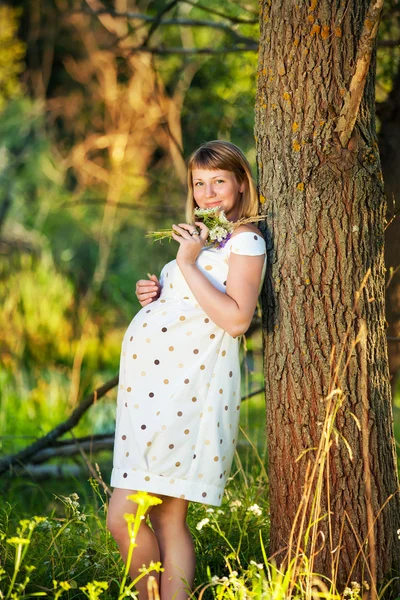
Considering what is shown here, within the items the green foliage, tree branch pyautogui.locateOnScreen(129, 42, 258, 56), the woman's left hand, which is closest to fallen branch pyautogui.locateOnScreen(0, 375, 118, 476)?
the woman's left hand

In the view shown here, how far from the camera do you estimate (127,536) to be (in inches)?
91.8

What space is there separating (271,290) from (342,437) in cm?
53

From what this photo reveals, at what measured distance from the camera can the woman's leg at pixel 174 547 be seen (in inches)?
93.6

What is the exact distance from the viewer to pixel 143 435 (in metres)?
2.35

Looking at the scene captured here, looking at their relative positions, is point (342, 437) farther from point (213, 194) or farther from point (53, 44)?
point (53, 44)

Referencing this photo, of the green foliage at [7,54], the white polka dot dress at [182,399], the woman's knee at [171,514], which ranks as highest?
the green foliage at [7,54]

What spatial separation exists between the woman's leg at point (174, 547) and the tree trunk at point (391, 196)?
155 centimetres

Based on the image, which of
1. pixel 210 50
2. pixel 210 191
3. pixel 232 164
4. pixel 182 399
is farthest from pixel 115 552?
pixel 210 50

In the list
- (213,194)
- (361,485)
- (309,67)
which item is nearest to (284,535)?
(361,485)

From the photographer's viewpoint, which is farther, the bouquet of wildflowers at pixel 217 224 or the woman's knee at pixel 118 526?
the bouquet of wildflowers at pixel 217 224

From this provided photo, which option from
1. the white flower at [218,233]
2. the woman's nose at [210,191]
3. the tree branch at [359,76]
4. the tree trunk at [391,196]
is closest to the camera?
the tree branch at [359,76]

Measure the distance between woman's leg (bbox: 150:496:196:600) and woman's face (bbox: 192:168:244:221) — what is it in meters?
0.96

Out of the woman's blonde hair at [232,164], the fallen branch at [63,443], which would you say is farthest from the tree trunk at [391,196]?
the woman's blonde hair at [232,164]

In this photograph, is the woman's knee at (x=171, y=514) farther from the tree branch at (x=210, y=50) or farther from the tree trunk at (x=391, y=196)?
the tree branch at (x=210, y=50)
